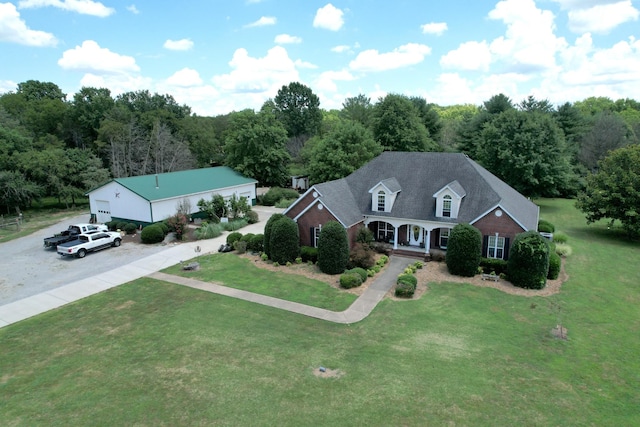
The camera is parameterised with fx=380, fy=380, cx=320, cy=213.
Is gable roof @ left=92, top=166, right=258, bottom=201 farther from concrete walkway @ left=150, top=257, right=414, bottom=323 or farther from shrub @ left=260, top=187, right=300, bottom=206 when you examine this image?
concrete walkway @ left=150, top=257, right=414, bottom=323

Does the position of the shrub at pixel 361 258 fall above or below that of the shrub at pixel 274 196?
below

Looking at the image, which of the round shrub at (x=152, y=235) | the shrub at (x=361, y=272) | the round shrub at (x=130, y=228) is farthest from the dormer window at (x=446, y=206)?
the round shrub at (x=130, y=228)

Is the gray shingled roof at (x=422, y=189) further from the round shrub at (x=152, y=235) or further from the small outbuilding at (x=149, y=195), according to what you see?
the small outbuilding at (x=149, y=195)

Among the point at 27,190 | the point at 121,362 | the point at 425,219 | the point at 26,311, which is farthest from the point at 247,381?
the point at 27,190

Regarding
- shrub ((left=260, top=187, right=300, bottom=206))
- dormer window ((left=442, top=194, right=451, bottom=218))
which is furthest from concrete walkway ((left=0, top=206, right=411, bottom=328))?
shrub ((left=260, top=187, right=300, bottom=206))

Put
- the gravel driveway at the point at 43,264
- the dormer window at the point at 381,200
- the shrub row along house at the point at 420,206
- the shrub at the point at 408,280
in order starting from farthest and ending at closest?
the dormer window at the point at 381,200 → the shrub row along house at the point at 420,206 → the gravel driveway at the point at 43,264 → the shrub at the point at 408,280

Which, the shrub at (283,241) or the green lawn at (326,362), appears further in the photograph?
the shrub at (283,241)
